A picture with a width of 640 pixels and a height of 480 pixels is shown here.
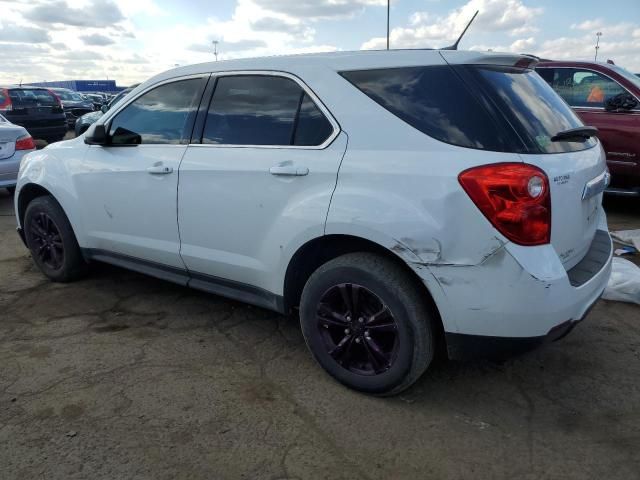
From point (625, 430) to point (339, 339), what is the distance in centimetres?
139

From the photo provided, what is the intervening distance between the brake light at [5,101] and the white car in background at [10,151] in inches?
238

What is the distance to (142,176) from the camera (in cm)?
348

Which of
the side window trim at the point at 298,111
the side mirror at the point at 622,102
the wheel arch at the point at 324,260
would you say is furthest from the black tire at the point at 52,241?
the side mirror at the point at 622,102

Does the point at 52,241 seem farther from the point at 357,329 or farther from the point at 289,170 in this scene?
the point at 357,329

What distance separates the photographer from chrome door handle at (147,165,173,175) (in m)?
3.32

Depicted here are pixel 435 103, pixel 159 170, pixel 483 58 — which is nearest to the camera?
pixel 435 103

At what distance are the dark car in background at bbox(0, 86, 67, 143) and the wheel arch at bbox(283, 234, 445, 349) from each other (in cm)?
1235

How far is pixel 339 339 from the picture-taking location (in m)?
2.83

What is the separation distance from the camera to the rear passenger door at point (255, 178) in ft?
8.92

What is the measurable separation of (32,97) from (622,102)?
42.0ft

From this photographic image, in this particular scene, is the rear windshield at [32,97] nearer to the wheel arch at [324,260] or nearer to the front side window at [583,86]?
the front side window at [583,86]

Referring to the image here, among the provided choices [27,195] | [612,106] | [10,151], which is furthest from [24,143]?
[612,106]

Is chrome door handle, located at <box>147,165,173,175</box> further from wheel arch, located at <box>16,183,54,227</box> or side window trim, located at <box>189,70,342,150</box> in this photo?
wheel arch, located at <box>16,183,54,227</box>

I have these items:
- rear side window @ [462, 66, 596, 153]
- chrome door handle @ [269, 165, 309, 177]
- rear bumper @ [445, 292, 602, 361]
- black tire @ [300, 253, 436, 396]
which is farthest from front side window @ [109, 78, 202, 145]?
rear bumper @ [445, 292, 602, 361]
